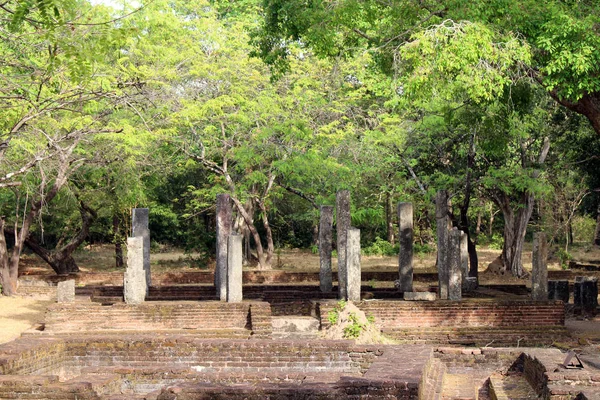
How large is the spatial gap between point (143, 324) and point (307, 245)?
2103 centimetres

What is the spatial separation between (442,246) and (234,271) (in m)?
4.47

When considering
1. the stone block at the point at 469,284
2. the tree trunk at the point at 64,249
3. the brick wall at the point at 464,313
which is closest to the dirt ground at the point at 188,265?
the brick wall at the point at 464,313

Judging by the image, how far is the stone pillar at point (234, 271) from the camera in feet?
60.7

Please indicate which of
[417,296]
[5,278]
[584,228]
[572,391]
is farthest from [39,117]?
[584,228]

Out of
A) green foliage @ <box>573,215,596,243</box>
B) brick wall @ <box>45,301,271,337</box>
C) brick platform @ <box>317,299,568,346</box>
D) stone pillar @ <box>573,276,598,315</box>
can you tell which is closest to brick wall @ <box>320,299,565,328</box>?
brick platform @ <box>317,299,568,346</box>

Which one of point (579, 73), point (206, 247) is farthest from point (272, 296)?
point (206, 247)

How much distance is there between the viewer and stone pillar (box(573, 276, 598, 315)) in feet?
66.3

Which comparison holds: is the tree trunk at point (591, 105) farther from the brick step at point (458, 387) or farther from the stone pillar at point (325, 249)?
the stone pillar at point (325, 249)

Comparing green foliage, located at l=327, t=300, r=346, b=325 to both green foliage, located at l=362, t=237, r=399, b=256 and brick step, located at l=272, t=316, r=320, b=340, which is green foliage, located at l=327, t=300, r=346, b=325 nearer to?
brick step, located at l=272, t=316, r=320, b=340

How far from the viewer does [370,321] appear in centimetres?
1670

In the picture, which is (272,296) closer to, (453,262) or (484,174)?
(453,262)

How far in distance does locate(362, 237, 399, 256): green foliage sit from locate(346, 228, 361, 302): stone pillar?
608 inches

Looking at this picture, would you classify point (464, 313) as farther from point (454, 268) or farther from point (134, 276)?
point (134, 276)

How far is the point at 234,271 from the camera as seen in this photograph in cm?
1855
